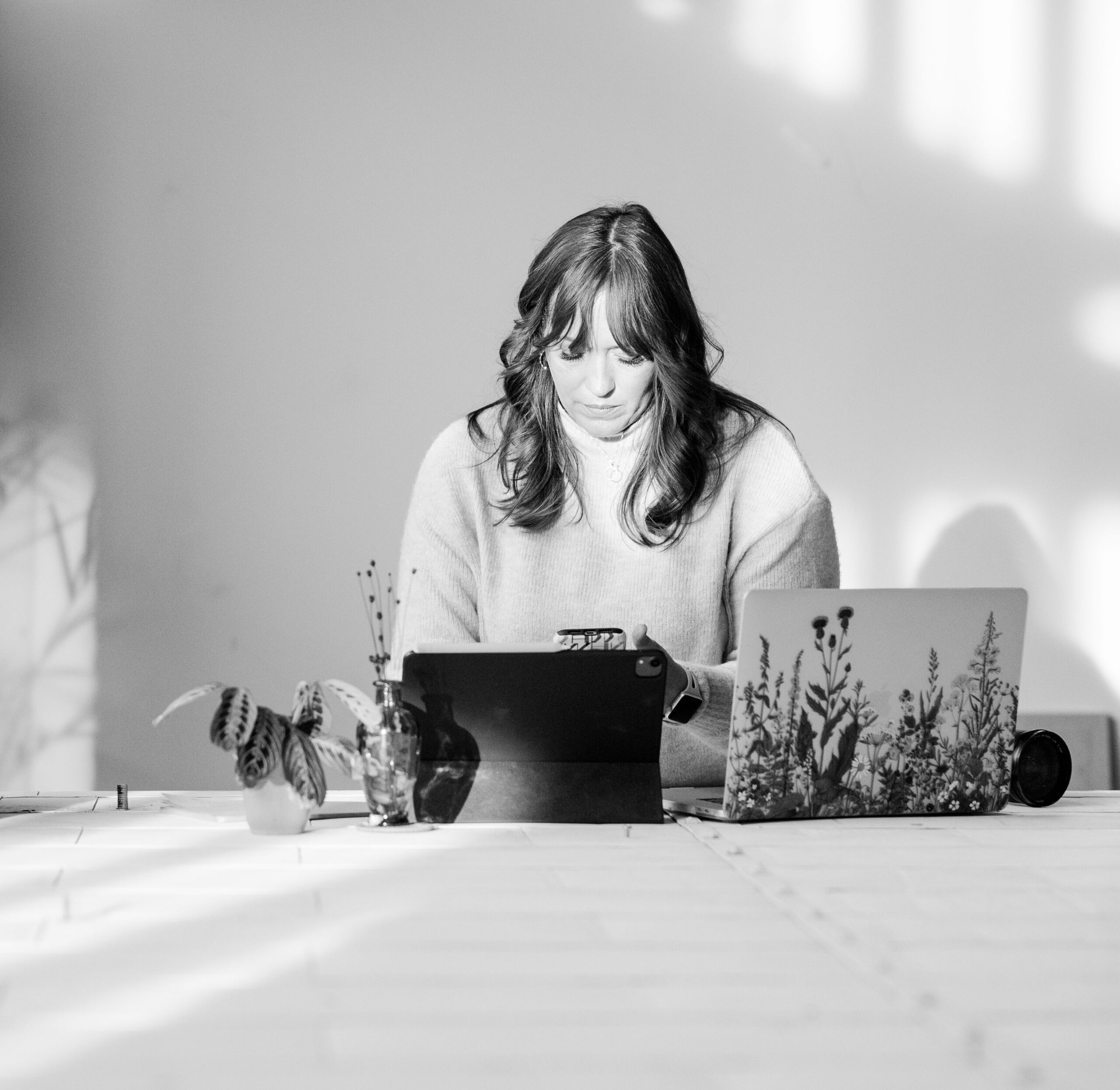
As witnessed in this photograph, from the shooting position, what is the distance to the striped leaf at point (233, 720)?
58.0 inches

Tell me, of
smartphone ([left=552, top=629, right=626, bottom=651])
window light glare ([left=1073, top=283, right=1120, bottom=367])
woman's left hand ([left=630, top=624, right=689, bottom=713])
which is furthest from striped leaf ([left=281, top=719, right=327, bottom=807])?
window light glare ([left=1073, top=283, right=1120, bottom=367])

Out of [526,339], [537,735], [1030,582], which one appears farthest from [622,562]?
[1030,582]

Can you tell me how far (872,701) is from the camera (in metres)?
1.56

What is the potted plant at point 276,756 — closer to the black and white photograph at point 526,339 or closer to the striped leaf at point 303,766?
the striped leaf at point 303,766

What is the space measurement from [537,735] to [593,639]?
23 centimetres

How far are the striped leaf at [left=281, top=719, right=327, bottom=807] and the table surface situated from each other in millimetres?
60

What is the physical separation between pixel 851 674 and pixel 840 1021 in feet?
2.39

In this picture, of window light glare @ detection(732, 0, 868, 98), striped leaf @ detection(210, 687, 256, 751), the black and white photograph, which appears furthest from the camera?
window light glare @ detection(732, 0, 868, 98)

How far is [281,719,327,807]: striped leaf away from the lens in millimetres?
1504

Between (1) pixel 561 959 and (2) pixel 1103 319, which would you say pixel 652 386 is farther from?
(2) pixel 1103 319

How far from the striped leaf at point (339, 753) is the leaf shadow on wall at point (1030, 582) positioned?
6.88 feet

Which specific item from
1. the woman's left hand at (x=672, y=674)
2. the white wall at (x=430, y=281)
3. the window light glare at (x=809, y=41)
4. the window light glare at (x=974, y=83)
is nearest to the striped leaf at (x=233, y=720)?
the woman's left hand at (x=672, y=674)

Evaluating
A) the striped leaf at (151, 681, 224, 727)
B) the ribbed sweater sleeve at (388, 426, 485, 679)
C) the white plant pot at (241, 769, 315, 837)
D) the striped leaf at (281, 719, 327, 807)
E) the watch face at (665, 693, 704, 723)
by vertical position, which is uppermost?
the ribbed sweater sleeve at (388, 426, 485, 679)

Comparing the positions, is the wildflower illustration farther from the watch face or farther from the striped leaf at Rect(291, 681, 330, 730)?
the striped leaf at Rect(291, 681, 330, 730)
